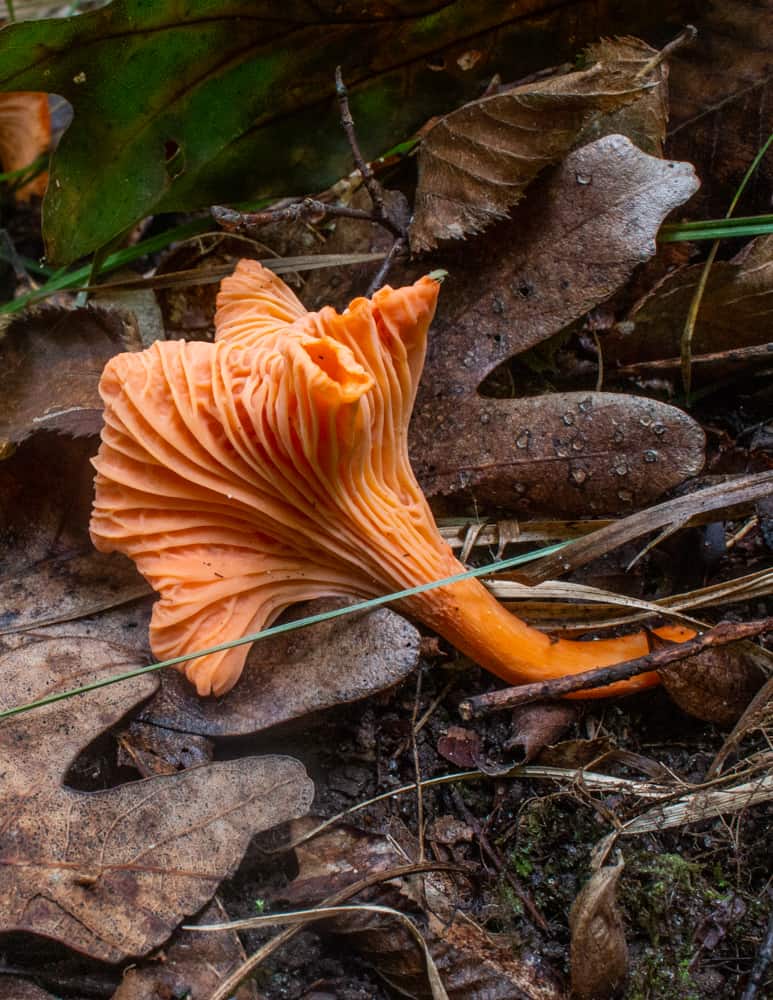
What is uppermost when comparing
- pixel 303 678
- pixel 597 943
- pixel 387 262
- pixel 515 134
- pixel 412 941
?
pixel 515 134

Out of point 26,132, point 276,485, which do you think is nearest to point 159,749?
point 276,485

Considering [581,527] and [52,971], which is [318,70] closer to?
[581,527]

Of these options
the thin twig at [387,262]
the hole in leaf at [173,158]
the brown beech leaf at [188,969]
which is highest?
the hole in leaf at [173,158]

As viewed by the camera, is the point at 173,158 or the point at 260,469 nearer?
the point at 260,469

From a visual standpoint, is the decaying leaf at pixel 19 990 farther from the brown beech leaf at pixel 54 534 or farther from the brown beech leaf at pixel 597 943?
the brown beech leaf at pixel 597 943

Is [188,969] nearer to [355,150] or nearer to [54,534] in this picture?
[54,534]

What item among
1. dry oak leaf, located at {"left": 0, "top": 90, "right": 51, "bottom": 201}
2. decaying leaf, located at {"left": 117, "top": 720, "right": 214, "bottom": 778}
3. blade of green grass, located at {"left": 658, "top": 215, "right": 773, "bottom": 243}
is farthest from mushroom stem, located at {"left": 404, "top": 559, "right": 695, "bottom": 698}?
dry oak leaf, located at {"left": 0, "top": 90, "right": 51, "bottom": 201}

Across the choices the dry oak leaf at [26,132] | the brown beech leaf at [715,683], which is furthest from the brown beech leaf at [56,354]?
the brown beech leaf at [715,683]

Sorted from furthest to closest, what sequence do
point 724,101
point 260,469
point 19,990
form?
point 724,101, point 260,469, point 19,990
